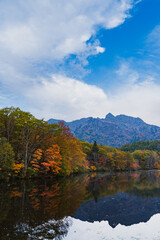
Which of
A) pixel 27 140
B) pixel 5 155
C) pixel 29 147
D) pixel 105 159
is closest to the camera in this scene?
pixel 5 155

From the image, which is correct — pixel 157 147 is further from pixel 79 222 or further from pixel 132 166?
pixel 79 222

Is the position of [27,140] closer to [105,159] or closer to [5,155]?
[5,155]

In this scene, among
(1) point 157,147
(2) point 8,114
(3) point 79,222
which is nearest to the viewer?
(3) point 79,222

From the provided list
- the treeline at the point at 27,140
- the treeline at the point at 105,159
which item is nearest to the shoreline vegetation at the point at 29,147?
the treeline at the point at 27,140

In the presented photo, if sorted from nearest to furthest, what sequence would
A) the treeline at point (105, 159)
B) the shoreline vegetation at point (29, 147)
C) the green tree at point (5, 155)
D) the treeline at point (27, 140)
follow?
the green tree at point (5, 155), the shoreline vegetation at point (29, 147), the treeline at point (27, 140), the treeline at point (105, 159)

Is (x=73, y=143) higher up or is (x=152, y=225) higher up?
(x=73, y=143)

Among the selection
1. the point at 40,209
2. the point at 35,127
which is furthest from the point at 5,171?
the point at 40,209

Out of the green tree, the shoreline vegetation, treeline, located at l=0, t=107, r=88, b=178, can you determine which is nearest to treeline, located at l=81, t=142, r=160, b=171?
the shoreline vegetation

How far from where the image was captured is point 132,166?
100125 millimetres

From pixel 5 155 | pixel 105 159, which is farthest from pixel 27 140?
pixel 105 159

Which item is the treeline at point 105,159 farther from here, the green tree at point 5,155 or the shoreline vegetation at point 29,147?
the green tree at point 5,155

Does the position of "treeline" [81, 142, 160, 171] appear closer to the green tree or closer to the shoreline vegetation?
the shoreline vegetation

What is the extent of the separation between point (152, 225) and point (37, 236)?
21.7ft

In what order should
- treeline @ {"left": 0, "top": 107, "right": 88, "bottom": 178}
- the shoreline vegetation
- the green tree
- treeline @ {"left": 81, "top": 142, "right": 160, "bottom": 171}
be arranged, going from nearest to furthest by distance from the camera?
1. the green tree
2. the shoreline vegetation
3. treeline @ {"left": 0, "top": 107, "right": 88, "bottom": 178}
4. treeline @ {"left": 81, "top": 142, "right": 160, "bottom": 171}
